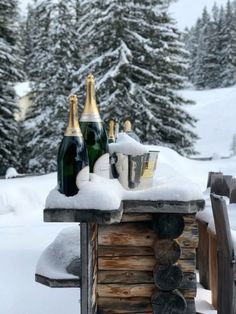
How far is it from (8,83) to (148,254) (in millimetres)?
18939

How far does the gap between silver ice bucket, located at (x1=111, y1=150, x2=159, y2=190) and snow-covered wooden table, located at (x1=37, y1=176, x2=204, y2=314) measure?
0.09 m

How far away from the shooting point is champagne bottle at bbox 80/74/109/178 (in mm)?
2496

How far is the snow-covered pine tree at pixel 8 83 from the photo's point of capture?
20.2 m

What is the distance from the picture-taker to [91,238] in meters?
2.59

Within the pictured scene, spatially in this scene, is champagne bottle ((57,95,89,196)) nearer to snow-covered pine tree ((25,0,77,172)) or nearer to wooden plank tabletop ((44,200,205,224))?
wooden plank tabletop ((44,200,205,224))

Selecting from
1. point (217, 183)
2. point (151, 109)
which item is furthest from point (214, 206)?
point (151, 109)

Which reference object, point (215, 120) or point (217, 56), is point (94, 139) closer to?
point (215, 120)

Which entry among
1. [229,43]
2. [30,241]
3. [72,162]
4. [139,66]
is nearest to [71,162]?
[72,162]

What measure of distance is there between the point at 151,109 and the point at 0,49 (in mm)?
6895

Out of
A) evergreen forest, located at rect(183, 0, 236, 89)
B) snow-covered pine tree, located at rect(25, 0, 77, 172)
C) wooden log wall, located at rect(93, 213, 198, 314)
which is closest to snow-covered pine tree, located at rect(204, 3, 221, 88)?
evergreen forest, located at rect(183, 0, 236, 89)

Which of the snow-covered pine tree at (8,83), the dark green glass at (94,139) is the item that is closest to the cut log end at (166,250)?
the dark green glass at (94,139)

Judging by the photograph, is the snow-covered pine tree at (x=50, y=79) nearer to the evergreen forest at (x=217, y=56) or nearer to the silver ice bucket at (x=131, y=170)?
the silver ice bucket at (x=131, y=170)

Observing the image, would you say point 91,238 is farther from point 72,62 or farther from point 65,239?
point 72,62

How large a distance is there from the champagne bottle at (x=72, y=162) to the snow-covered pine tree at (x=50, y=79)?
1933cm
